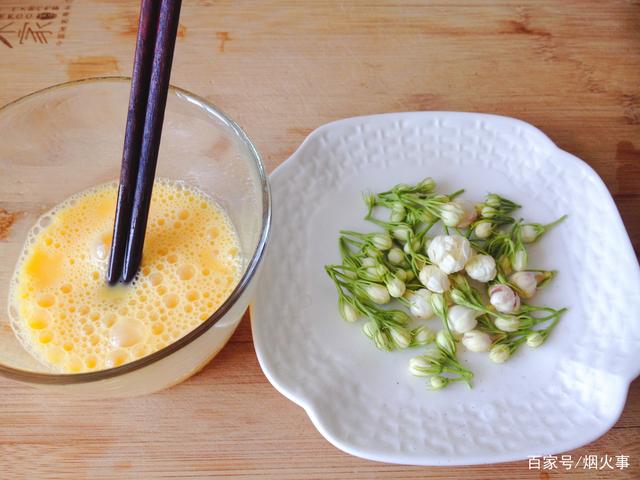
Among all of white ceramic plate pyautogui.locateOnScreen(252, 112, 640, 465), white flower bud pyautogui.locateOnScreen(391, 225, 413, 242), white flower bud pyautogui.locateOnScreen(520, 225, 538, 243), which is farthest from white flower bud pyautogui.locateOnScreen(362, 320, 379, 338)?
white flower bud pyautogui.locateOnScreen(520, 225, 538, 243)

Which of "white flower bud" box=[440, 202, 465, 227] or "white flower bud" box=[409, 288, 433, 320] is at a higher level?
"white flower bud" box=[440, 202, 465, 227]

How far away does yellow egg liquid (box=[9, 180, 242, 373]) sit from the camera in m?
0.71

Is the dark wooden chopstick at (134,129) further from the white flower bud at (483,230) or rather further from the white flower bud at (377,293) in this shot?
the white flower bud at (483,230)

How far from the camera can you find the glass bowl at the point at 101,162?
2.38 ft

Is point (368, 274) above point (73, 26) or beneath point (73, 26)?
beneath

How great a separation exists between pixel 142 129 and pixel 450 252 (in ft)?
1.30

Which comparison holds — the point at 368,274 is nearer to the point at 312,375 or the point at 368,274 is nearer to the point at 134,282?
the point at 312,375

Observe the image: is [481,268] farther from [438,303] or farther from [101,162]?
[101,162]

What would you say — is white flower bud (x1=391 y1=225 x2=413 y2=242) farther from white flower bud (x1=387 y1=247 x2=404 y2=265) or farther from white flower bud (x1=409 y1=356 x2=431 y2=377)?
white flower bud (x1=409 y1=356 x2=431 y2=377)

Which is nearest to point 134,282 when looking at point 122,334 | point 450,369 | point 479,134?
point 122,334

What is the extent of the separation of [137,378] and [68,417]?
19 cm

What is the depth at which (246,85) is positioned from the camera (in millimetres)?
1026

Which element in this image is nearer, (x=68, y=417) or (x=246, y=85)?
(x=68, y=417)

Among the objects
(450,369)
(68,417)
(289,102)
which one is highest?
(289,102)
